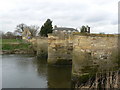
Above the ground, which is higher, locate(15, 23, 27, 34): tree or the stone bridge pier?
locate(15, 23, 27, 34): tree

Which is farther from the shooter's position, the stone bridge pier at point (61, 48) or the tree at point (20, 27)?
the tree at point (20, 27)

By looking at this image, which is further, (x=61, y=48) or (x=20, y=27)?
(x=20, y=27)

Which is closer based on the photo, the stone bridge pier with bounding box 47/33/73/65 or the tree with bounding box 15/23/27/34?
the stone bridge pier with bounding box 47/33/73/65

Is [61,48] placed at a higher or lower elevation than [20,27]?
lower

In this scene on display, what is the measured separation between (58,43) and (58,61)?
1578mm

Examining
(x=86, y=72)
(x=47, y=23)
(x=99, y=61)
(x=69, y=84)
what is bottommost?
(x=69, y=84)

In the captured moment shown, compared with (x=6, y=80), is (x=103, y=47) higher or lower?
higher

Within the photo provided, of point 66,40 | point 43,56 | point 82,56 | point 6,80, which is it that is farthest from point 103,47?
point 43,56

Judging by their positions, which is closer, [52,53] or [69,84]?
[69,84]

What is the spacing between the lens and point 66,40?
1186 cm

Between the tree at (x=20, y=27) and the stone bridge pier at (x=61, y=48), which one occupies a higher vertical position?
the tree at (x=20, y=27)

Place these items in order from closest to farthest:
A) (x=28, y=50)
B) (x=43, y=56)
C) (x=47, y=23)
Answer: (x=43, y=56)
(x=28, y=50)
(x=47, y=23)

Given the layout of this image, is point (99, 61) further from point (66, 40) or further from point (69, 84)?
point (66, 40)

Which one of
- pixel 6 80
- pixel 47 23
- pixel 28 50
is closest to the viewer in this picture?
pixel 6 80
